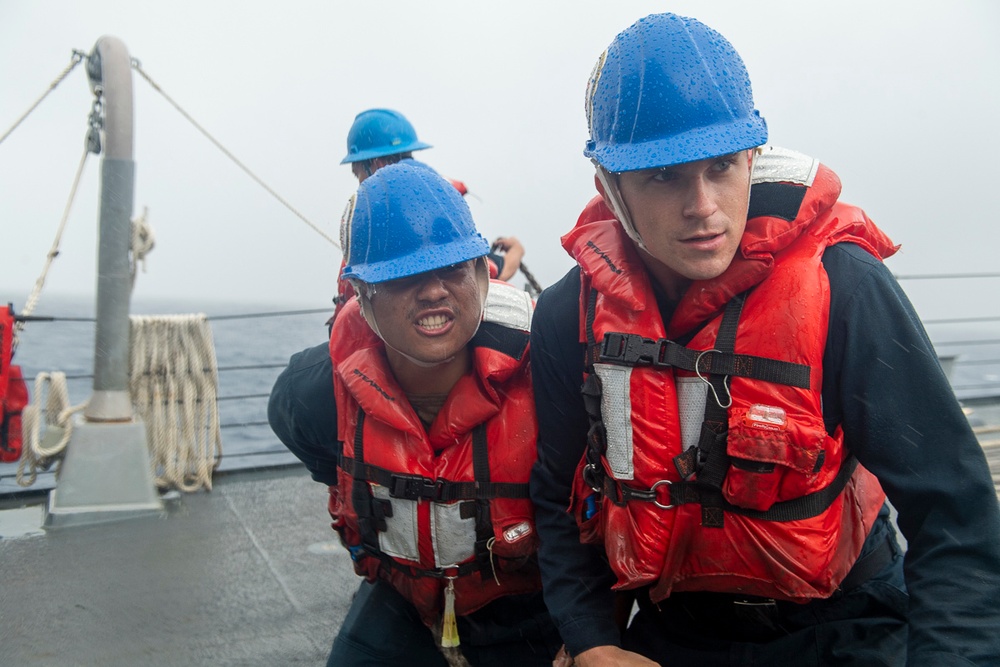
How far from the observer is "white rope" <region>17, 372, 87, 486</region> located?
4.86m

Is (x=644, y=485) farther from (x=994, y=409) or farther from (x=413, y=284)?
(x=994, y=409)

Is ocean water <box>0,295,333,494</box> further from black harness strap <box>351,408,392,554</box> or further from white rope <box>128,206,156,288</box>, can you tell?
black harness strap <box>351,408,392,554</box>

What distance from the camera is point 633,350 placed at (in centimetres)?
173

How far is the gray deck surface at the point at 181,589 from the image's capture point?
3.35m

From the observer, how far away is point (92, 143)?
16.2ft

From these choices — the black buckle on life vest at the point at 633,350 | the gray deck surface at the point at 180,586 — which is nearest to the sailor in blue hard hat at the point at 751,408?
the black buckle on life vest at the point at 633,350

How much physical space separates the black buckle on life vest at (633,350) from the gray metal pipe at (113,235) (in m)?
3.89

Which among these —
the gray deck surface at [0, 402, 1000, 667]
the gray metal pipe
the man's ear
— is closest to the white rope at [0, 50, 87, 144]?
the gray metal pipe

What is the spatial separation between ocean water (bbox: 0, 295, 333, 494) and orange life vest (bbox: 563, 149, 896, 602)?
3.47 m

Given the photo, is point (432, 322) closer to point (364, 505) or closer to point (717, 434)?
point (364, 505)

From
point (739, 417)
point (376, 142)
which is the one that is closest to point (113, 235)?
point (376, 142)

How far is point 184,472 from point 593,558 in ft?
13.4

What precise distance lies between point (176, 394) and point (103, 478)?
0.76 m

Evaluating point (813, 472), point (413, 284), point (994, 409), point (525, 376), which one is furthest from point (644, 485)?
point (994, 409)
